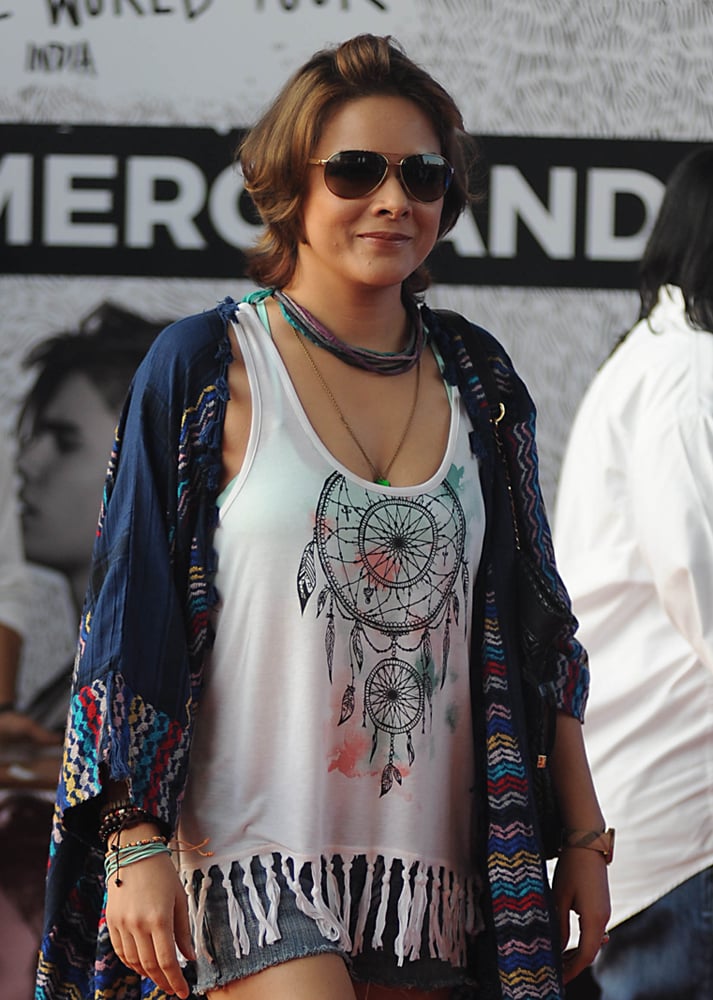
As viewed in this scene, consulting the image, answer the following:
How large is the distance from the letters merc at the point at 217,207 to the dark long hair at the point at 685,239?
0.71 meters

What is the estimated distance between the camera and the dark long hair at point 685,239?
11.4ft

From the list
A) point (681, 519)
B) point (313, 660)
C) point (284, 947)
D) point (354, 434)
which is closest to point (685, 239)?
point (681, 519)

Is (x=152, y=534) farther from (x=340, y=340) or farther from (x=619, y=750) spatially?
(x=619, y=750)

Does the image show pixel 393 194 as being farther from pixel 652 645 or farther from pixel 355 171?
pixel 652 645

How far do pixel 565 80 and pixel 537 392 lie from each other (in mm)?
826

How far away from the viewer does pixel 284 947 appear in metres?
2.00

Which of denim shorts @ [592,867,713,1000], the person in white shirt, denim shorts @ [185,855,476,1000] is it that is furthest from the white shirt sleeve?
denim shorts @ [185,855,476,1000]

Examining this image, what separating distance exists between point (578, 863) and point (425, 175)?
999 millimetres

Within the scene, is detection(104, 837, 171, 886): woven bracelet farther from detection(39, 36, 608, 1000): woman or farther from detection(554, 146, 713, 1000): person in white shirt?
detection(554, 146, 713, 1000): person in white shirt

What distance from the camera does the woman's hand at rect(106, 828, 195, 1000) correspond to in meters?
1.93

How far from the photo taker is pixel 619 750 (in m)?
3.38

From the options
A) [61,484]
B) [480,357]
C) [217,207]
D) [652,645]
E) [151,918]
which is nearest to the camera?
[151,918]

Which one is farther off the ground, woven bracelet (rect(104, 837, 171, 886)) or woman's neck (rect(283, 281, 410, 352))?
woman's neck (rect(283, 281, 410, 352))

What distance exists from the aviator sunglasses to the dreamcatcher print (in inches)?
16.0
